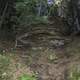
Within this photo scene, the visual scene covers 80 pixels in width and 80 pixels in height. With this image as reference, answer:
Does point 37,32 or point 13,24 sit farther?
point 37,32

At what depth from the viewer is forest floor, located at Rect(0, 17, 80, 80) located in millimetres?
7839

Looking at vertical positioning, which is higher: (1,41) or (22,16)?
(22,16)

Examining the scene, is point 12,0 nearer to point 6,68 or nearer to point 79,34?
point 79,34

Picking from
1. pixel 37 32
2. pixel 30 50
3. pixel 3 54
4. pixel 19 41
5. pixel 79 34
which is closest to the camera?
pixel 3 54

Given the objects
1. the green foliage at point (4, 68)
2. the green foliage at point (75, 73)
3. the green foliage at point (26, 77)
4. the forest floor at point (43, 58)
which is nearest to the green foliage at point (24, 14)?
the forest floor at point (43, 58)

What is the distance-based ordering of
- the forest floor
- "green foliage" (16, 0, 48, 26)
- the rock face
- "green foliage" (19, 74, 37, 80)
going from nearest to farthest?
1. "green foliage" (19, 74, 37, 80)
2. the forest floor
3. the rock face
4. "green foliage" (16, 0, 48, 26)

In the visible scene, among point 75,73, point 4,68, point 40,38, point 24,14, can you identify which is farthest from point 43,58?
point 24,14

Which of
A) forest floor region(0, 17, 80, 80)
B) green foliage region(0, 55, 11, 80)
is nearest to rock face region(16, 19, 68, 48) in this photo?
forest floor region(0, 17, 80, 80)

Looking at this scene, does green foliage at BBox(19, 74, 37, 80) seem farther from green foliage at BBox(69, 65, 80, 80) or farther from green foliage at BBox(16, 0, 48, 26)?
green foliage at BBox(16, 0, 48, 26)

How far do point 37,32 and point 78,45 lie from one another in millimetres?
3041

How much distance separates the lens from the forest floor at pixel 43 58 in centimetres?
784

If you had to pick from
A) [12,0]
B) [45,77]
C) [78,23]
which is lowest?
[45,77]

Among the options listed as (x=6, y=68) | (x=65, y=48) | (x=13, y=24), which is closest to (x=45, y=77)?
(x=6, y=68)

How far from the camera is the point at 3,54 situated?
923 cm
